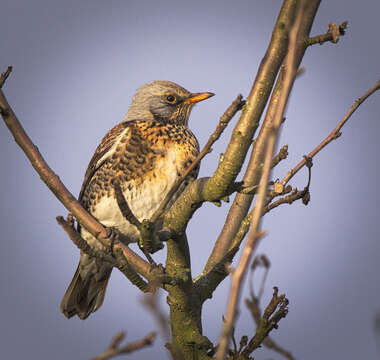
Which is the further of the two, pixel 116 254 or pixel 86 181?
pixel 86 181

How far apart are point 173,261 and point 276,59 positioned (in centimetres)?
121

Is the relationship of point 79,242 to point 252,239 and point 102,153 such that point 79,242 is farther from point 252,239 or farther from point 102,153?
point 102,153

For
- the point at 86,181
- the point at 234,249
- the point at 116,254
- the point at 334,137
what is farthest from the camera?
the point at 86,181

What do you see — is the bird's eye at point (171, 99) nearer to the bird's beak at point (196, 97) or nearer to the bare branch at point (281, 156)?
the bird's beak at point (196, 97)

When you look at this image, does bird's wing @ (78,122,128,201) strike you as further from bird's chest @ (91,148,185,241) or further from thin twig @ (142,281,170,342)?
thin twig @ (142,281,170,342)

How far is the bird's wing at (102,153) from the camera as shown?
4.43m

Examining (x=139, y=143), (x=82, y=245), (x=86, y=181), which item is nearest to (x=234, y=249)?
(x=82, y=245)

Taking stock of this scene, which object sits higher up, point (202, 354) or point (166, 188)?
point (166, 188)

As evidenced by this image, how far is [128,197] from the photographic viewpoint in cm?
421

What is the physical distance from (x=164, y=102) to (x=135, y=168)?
106 cm

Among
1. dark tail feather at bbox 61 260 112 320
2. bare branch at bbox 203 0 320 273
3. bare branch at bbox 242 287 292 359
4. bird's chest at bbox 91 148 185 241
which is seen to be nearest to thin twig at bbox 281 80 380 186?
bare branch at bbox 203 0 320 273

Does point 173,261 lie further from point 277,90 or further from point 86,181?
point 86,181

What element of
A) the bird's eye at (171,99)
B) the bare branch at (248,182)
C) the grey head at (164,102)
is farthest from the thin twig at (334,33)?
the bird's eye at (171,99)

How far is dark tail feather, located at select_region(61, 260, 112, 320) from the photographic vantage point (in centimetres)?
484
